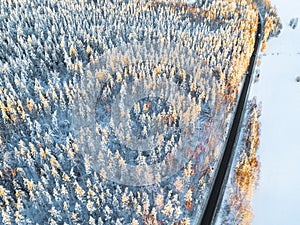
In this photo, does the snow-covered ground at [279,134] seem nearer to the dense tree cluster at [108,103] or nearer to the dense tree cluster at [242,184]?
the dense tree cluster at [242,184]

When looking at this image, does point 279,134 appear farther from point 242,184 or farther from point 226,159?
point 242,184

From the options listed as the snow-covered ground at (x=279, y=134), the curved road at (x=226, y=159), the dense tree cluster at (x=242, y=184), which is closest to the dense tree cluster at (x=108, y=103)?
the curved road at (x=226, y=159)

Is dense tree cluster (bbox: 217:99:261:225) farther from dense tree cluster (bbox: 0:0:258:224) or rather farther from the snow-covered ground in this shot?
dense tree cluster (bbox: 0:0:258:224)

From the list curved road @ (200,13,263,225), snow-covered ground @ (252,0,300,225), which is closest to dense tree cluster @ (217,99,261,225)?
curved road @ (200,13,263,225)

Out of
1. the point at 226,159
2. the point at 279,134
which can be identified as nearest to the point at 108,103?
the point at 226,159

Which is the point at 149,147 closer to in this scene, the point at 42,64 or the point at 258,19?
the point at 42,64

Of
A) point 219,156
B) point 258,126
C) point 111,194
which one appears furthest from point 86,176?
point 258,126
